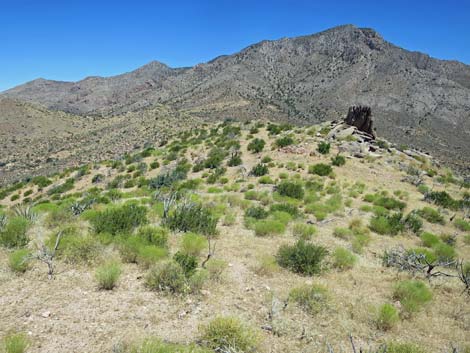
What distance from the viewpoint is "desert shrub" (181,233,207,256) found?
7125 millimetres

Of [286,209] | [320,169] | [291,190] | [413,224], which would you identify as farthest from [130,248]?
[320,169]

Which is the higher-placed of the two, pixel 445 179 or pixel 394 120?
pixel 394 120

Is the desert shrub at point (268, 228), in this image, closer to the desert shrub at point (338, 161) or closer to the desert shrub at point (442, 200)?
the desert shrub at point (442, 200)

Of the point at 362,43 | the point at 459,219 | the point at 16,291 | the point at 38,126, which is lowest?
the point at 459,219

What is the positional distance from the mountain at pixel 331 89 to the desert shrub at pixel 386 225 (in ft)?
182

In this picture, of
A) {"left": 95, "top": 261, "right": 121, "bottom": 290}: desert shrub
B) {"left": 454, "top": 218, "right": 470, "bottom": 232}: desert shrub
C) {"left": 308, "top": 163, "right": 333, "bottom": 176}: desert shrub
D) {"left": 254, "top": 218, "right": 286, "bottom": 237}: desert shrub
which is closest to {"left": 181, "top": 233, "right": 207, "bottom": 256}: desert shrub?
{"left": 95, "top": 261, "right": 121, "bottom": 290}: desert shrub

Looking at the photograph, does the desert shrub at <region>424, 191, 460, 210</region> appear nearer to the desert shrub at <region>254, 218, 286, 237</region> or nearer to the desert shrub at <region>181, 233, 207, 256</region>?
the desert shrub at <region>254, 218, 286, 237</region>

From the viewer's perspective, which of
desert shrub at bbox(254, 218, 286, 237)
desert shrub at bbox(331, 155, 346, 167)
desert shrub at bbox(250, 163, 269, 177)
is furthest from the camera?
desert shrub at bbox(331, 155, 346, 167)

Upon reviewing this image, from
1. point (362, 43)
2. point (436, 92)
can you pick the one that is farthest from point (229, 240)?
point (362, 43)

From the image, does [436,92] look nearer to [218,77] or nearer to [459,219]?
[218,77]

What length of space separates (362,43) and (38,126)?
126563 millimetres

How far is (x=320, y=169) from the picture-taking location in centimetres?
1722

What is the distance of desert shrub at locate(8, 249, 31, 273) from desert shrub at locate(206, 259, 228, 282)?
3.45 m

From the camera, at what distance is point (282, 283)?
6.19 m
